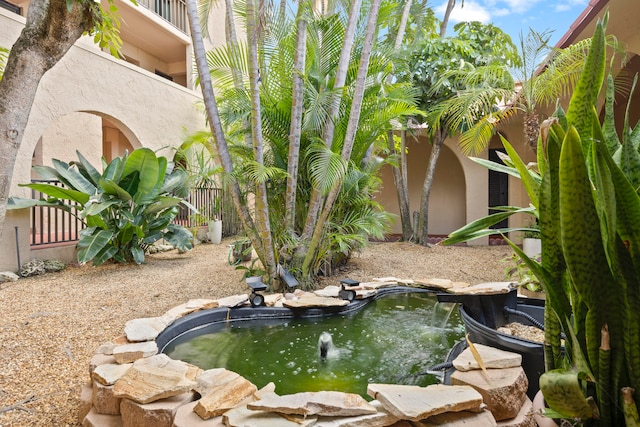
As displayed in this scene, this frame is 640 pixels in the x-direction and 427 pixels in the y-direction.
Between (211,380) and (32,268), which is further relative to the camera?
(32,268)

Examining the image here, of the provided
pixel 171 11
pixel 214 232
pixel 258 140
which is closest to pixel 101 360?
pixel 258 140

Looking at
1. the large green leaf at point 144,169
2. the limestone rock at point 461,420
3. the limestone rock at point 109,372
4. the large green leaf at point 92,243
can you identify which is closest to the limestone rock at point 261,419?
the limestone rock at point 461,420

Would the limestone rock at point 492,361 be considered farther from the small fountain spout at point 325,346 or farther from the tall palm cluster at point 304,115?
the tall palm cluster at point 304,115

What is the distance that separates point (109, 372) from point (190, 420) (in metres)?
0.65

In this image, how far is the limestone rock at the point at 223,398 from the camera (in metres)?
1.62

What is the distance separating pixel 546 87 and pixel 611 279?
611 cm

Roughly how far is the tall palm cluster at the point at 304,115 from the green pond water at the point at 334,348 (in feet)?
4.02

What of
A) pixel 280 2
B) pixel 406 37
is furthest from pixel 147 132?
pixel 406 37

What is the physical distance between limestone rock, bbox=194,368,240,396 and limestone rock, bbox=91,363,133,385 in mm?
394

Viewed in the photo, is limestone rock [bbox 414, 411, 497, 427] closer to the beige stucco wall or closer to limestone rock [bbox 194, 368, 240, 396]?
limestone rock [bbox 194, 368, 240, 396]

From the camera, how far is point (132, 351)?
2201 mm

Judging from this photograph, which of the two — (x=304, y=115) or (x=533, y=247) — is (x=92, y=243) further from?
(x=533, y=247)

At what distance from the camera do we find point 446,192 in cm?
1218

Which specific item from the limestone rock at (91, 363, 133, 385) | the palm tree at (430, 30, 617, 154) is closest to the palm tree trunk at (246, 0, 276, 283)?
the limestone rock at (91, 363, 133, 385)
